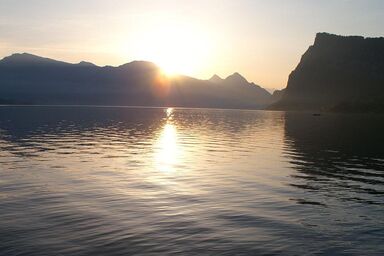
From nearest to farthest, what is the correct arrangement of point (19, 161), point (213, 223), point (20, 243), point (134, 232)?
point (20, 243), point (134, 232), point (213, 223), point (19, 161)

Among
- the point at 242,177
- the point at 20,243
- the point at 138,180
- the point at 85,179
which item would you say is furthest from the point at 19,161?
the point at 20,243

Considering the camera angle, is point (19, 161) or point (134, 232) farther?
point (19, 161)

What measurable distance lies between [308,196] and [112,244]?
18.1m

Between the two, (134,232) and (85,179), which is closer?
(134,232)

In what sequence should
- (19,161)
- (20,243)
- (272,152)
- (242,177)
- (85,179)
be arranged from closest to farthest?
(20,243) < (85,179) < (242,177) < (19,161) < (272,152)

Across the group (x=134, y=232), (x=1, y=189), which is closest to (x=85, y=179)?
(x=1, y=189)

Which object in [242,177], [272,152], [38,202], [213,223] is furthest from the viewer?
[272,152]

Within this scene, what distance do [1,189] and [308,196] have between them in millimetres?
23778

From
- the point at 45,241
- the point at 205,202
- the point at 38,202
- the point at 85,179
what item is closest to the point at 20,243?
the point at 45,241

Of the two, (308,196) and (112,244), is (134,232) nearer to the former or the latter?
(112,244)

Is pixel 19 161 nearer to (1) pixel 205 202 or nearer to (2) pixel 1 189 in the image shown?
(2) pixel 1 189

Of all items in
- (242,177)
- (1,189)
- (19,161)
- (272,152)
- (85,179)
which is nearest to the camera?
(1,189)

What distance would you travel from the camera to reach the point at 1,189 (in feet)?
106

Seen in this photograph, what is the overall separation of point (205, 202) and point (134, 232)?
27.6 feet
